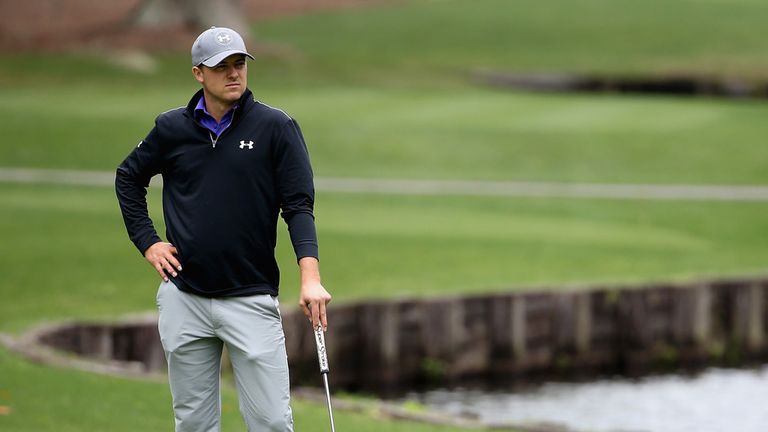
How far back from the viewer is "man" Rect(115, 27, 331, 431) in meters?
6.22

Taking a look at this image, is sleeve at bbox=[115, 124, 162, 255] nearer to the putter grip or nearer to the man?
the man

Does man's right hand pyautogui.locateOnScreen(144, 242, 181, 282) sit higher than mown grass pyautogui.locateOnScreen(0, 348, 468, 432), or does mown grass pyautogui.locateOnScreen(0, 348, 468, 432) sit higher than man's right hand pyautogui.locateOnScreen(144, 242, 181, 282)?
man's right hand pyautogui.locateOnScreen(144, 242, 181, 282)

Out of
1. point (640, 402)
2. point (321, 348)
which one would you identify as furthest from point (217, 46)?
point (640, 402)

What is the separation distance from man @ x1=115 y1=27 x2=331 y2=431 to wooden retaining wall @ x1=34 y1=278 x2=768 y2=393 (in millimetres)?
8033

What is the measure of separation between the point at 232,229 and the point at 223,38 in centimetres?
78

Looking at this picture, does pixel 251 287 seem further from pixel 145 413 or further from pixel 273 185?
pixel 145 413

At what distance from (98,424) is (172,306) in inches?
117

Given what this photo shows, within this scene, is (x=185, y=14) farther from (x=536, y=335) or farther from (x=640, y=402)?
(x=640, y=402)

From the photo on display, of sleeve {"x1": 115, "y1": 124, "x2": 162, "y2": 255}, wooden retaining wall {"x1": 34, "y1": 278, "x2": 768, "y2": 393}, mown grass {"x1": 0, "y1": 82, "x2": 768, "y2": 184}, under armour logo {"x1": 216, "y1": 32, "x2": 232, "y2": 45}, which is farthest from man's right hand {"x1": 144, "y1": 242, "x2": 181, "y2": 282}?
mown grass {"x1": 0, "y1": 82, "x2": 768, "y2": 184}

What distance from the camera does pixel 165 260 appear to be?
6348 millimetres

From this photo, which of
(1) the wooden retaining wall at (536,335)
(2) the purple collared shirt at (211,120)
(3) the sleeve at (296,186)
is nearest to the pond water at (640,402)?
(1) the wooden retaining wall at (536,335)

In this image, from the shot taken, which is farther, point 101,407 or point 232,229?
point 101,407

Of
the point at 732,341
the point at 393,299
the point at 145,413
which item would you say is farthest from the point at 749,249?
the point at 145,413

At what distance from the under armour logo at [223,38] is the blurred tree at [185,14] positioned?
109 feet
